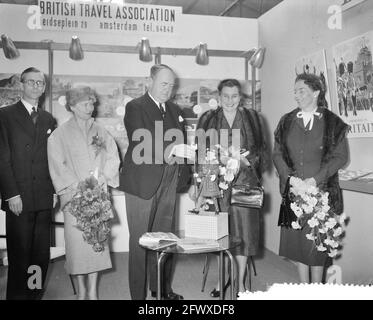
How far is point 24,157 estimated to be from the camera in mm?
2262

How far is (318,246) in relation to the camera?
2.21 meters

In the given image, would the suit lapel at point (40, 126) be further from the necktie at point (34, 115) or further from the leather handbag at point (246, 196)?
the leather handbag at point (246, 196)

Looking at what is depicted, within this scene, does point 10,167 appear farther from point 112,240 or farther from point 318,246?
point 318,246

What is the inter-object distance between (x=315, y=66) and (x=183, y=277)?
1614 mm

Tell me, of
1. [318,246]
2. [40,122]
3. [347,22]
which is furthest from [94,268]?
[347,22]

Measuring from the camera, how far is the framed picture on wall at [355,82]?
2178 millimetres

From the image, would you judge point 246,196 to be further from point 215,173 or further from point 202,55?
point 202,55

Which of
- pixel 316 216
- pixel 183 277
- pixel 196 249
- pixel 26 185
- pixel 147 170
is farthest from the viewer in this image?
pixel 183 277

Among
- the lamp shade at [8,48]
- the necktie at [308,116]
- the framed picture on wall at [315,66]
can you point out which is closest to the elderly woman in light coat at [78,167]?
the lamp shade at [8,48]

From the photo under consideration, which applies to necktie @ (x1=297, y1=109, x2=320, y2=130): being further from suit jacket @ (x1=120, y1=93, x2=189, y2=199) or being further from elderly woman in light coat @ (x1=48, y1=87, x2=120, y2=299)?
elderly woman in light coat @ (x1=48, y1=87, x2=120, y2=299)

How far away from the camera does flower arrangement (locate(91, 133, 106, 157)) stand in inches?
91.3

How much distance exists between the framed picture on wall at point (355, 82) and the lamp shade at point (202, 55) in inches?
29.7

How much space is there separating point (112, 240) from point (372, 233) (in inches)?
61.8

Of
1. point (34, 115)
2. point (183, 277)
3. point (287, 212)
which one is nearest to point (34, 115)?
point (34, 115)
